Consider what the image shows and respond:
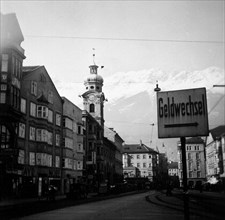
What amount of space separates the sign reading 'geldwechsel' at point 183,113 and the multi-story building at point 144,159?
154 meters

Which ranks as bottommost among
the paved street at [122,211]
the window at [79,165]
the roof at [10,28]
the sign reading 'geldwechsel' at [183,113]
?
the paved street at [122,211]

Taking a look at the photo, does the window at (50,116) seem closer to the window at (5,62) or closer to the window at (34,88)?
the window at (34,88)

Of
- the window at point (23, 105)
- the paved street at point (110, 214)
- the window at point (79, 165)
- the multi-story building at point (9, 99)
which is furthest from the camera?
the window at point (79, 165)

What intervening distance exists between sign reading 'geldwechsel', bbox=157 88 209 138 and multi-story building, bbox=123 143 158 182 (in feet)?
505

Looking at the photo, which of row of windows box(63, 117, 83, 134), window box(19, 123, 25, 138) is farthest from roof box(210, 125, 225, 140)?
window box(19, 123, 25, 138)

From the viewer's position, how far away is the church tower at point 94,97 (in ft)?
305

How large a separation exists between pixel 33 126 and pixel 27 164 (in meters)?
5.28

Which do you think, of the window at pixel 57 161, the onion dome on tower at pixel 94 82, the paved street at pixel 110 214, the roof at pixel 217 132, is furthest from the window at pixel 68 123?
the roof at pixel 217 132

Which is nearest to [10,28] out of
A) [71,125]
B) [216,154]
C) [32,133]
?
[32,133]

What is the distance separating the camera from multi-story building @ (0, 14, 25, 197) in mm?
37844

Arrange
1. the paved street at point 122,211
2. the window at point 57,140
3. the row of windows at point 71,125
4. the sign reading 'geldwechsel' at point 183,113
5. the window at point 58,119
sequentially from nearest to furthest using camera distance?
the sign reading 'geldwechsel' at point 183,113
the paved street at point 122,211
the window at point 57,140
the window at point 58,119
the row of windows at point 71,125

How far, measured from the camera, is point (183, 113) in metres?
6.21

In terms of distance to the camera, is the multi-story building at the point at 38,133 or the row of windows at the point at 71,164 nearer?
the multi-story building at the point at 38,133

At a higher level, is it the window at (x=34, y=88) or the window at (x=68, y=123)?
the window at (x=34, y=88)
